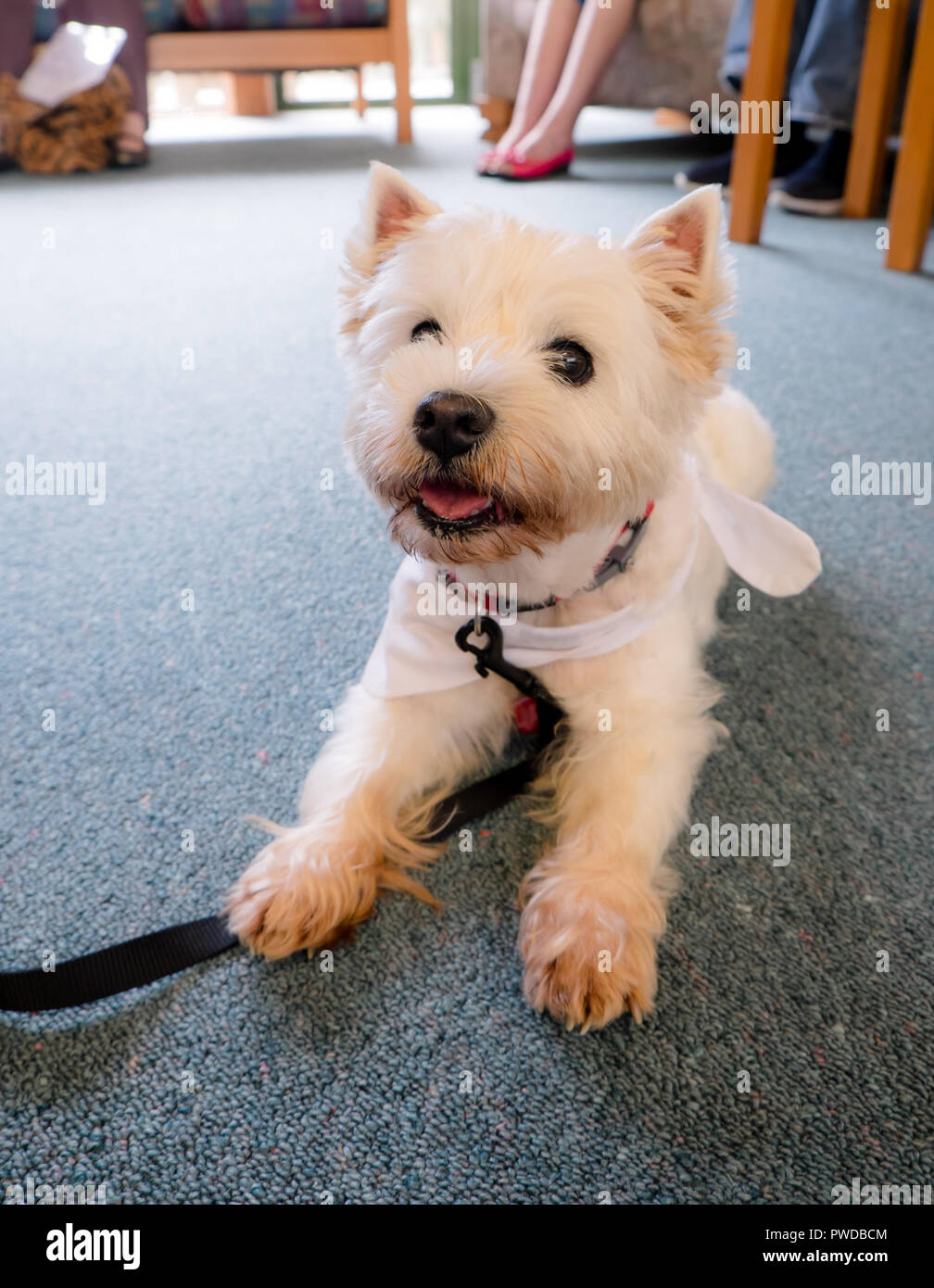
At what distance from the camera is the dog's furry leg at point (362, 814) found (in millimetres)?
1175

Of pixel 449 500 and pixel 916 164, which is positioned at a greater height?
pixel 916 164

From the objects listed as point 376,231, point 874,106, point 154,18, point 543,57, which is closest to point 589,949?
point 376,231

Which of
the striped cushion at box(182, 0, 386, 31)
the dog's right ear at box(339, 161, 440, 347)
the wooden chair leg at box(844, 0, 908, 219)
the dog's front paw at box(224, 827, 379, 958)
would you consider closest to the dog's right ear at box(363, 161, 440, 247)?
the dog's right ear at box(339, 161, 440, 347)

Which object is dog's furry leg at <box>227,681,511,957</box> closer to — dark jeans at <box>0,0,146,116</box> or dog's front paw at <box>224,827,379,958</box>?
dog's front paw at <box>224,827,379,958</box>

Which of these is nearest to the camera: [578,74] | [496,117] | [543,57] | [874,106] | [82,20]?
[874,106]

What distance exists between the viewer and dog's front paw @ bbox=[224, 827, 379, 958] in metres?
1.16

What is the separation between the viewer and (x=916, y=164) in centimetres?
319

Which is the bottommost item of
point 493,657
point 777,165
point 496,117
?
point 493,657

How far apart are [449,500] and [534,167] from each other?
173 inches

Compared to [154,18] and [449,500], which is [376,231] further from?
[154,18]

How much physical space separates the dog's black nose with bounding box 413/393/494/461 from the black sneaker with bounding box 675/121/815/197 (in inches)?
158

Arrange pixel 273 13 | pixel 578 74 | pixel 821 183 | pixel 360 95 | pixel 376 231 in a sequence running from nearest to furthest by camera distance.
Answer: pixel 376 231 → pixel 821 183 → pixel 578 74 → pixel 273 13 → pixel 360 95

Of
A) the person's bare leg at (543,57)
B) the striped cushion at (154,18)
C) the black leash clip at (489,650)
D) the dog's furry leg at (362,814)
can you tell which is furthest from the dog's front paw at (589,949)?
the striped cushion at (154,18)

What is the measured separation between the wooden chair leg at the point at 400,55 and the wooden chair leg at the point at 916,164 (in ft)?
10.9
